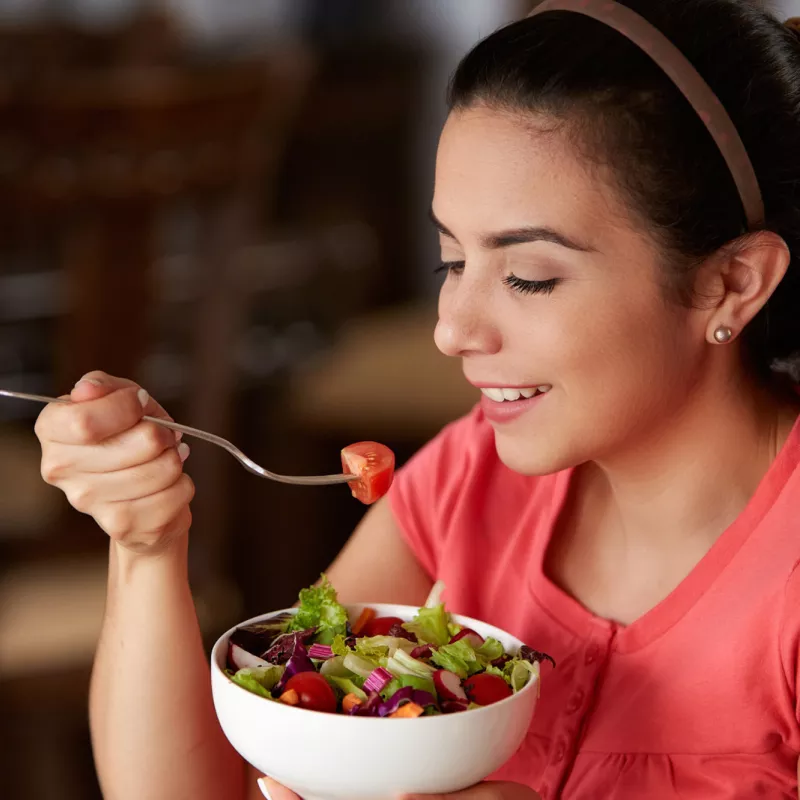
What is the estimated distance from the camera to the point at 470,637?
1194 millimetres

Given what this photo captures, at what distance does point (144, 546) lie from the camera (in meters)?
1.28

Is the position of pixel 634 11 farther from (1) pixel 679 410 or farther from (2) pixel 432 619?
(2) pixel 432 619

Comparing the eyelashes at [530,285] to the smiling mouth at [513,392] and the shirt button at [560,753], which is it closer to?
the smiling mouth at [513,392]

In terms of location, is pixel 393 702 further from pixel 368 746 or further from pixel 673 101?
pixel 673 101

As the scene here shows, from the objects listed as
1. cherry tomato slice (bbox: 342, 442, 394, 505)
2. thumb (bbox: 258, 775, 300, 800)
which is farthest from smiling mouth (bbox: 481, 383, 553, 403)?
thumb (bbox: 258, 775, 300, 800)

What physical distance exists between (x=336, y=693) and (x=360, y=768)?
0.09 meters

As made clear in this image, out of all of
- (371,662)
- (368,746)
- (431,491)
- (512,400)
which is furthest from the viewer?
(431,491)

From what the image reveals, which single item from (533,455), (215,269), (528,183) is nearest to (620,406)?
(533,455)

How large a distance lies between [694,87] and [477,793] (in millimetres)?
698

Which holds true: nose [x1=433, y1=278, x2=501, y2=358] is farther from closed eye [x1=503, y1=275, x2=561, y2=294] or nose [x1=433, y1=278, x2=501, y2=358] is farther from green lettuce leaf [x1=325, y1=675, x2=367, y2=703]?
green lettuce leaf [x1=325, y1=675, x2=367, y2=703]

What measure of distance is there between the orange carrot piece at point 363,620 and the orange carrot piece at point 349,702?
0.16 m

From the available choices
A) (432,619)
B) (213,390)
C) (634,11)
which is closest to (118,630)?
(432,619)

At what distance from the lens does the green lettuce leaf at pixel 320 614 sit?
1.20 m

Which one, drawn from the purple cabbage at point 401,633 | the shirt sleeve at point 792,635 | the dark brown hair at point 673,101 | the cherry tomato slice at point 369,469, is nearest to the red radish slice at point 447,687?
the purple cabbage at point 401,633
